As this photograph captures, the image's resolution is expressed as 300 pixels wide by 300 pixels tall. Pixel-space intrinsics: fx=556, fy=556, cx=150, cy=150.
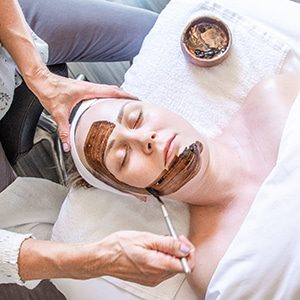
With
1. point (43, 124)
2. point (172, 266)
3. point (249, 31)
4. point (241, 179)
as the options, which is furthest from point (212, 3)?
point (172, 266)

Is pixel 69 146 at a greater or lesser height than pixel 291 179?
lesser

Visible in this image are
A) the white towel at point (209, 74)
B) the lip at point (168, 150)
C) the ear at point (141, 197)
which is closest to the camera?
the lip at point (168, 150)

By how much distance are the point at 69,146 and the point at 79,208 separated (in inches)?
6.9

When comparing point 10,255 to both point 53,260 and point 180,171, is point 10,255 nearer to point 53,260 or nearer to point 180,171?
point 53,260

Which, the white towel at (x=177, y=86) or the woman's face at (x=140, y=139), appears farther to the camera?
the white towel at (x=177, y=86)

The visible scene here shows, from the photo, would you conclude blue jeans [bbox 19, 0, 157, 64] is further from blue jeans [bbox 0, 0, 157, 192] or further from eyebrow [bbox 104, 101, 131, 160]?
eyebrow [bbox 104, 101, 131, 160]

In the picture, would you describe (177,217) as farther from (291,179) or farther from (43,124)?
(43,124)

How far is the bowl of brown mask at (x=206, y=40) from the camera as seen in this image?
147cm

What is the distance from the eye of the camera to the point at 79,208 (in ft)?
4.71

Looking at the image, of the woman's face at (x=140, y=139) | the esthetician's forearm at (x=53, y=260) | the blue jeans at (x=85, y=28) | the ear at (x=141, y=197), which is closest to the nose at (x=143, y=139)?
the woman's face at (x=140, y=139)

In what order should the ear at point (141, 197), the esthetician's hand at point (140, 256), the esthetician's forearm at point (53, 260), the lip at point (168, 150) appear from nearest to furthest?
the esthetician's hand at point (140, 256) < the esthetician's forearm at point (53, 260) < the lip at point (168, 150) < the ear at point (141, 197)

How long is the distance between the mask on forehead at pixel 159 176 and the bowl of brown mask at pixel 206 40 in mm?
313

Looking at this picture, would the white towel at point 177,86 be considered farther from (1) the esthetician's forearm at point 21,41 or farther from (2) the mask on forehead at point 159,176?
(1) the esthetician's forearm at point 21,41

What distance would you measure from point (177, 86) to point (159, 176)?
1.16 feet
